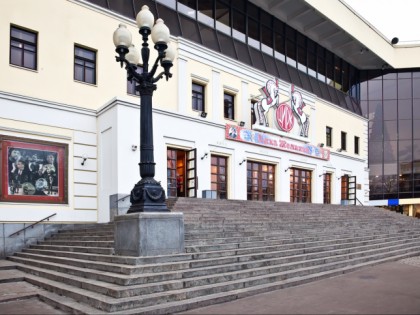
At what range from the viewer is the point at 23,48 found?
51.0 ft

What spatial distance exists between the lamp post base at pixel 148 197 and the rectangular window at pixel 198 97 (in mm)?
11560

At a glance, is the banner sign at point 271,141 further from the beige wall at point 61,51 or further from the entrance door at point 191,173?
the beige wall at point 61,51

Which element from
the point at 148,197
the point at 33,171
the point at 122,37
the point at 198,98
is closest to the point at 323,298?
the point at 148,197

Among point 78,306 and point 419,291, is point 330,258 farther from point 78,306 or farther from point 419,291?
point 78,306

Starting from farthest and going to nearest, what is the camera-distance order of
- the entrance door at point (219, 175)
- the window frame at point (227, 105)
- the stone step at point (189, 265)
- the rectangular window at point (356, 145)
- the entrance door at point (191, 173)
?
the rectangular window at point (356, 145) < the window frame at point (227, 105) < the entrance door at point (219, 175) < the entrance door at point (191, 173) < the stone step at point (189, 265)

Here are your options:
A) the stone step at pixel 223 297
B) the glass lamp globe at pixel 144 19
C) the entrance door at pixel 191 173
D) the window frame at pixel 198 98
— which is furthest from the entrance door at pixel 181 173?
the glass lamp globe at pixel 144 19

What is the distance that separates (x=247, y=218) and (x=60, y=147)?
290 inches

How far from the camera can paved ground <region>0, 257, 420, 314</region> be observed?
7547mm

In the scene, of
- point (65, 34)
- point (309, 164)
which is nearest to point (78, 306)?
point (65, 34)

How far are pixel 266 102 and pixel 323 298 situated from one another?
→ 50.5 feet

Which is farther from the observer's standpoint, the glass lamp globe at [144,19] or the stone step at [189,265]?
the glass lamp globe at [144,19]

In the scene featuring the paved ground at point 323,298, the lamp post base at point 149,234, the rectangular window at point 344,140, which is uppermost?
the rectangular window at point 344,140

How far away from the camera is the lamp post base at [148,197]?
9.55 meters

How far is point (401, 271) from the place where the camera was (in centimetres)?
1198
